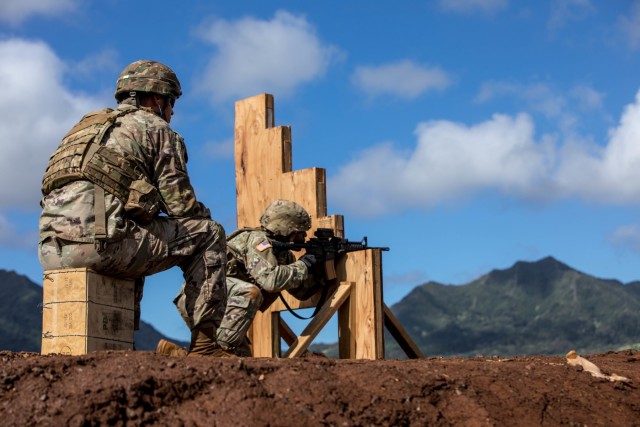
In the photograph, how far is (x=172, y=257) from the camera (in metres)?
8.56

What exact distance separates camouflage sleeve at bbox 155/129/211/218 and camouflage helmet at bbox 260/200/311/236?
2977mm

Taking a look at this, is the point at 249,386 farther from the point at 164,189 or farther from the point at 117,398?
the point at 164,189

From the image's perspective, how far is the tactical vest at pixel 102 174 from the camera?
27.5 ft

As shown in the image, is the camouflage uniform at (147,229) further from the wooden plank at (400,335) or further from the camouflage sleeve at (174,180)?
the wooden plank at (400,335)

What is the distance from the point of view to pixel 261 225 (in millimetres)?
11891

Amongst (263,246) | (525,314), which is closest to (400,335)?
(263,246)

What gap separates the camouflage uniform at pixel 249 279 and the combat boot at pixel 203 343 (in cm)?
226

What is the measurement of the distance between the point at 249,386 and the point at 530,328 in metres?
110

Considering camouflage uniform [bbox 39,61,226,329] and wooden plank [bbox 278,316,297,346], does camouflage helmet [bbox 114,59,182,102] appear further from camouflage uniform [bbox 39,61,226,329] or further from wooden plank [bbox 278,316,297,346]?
wooden plank [bbox 278,316,297,346]

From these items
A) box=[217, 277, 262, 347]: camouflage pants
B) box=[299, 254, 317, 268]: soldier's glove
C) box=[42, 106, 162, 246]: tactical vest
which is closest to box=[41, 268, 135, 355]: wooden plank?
box=[42, 106, 162, 246]: tactical vest

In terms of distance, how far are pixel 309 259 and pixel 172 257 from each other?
3258mm

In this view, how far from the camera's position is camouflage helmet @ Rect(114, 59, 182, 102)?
905cm

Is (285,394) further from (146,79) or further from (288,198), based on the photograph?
(288,198)

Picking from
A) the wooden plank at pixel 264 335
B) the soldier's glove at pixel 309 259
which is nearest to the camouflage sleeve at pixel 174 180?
the soldier's glove at pixel 309 259
